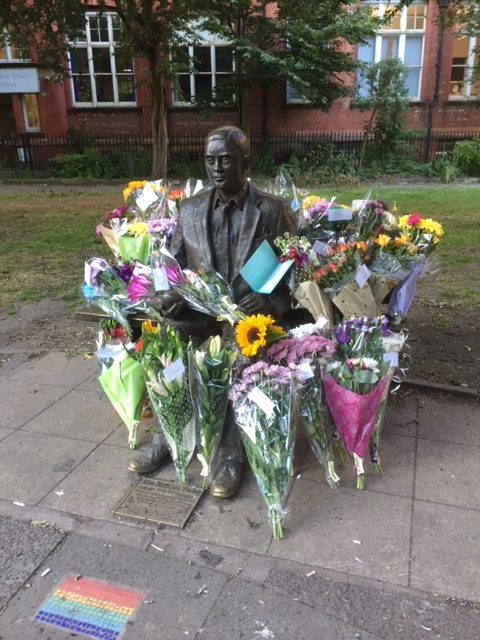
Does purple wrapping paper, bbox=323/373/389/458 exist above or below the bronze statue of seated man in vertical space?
below

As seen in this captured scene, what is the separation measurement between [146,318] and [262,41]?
1558 cm

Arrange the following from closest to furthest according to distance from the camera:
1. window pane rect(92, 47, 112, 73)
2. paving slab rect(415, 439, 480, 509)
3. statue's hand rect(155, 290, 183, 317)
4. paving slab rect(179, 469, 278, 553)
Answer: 1. paving slab rect(179, 469, 278, 553)
2. paving slab rect(415, 439, 480, 509)
3. statue's hand rect(155, 290, 183, 317)
4. window pane rect(92, 47, 112, 73)

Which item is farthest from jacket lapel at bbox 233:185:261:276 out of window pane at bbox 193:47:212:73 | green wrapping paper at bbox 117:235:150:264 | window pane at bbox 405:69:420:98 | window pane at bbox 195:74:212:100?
window pane at bbox 405:69:420:98

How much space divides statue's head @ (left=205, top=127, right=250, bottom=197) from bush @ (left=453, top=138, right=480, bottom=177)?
16.6 metres

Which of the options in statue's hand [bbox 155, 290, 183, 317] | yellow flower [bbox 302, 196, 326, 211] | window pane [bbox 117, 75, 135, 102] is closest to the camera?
statue's hand [bbox 155, 290, 183, 317]

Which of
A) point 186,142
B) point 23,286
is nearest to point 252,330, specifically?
point 23,286

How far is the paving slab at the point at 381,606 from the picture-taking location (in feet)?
6.53

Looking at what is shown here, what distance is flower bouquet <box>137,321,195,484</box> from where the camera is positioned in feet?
8.89

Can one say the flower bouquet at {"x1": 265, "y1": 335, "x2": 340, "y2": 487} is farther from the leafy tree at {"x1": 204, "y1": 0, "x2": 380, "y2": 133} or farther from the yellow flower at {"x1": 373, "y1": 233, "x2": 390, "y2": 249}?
the leafy tree at {"x1": 204, "y1": 0, "x2": 380, "y2": 133}

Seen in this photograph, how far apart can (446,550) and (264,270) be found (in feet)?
5.09

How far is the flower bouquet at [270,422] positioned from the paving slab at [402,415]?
1.11m

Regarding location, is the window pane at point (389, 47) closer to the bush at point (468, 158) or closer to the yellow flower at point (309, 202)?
the bush at point (468, 158)

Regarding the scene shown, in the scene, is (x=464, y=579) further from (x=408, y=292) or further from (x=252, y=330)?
(x=408, y=292)

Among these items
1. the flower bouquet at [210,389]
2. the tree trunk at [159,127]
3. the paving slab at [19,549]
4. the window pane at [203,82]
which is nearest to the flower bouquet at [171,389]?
the flower bouquet at [210,389]
